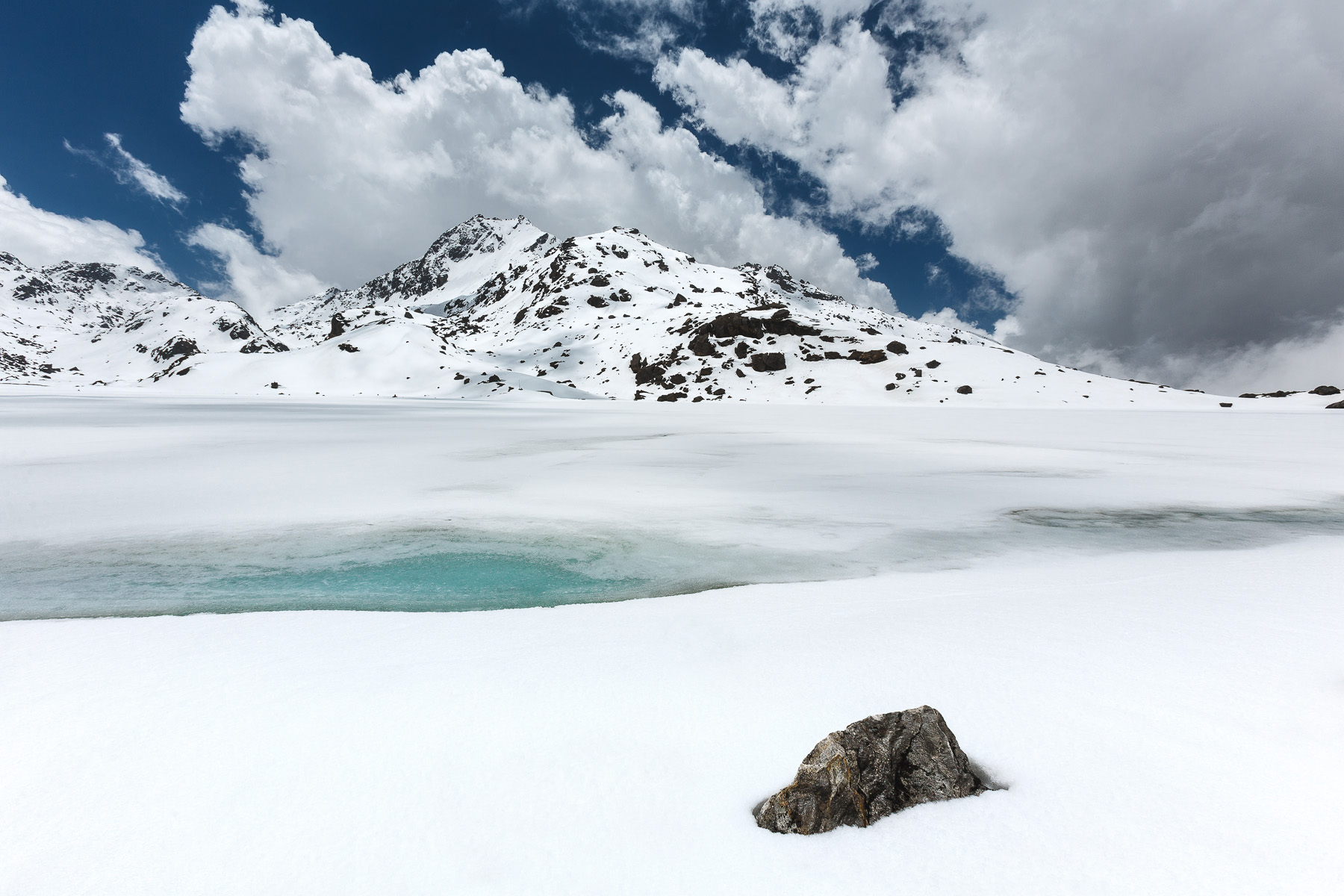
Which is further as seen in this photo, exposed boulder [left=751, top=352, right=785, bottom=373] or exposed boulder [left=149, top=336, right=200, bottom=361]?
exposed boulder [left=149, top=336, right=200, bottom=361]

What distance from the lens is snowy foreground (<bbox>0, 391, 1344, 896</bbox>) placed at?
86.4 inches

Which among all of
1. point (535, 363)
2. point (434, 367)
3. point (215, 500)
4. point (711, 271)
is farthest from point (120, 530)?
point (711, 271)

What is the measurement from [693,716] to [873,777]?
105cm

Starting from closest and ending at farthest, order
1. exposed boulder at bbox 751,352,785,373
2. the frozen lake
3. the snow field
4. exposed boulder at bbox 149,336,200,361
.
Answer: the snow field
the frozen lake
exposed boulder at bbox 751,352,785,373
exposed boulder at bbox 149,336,200,361

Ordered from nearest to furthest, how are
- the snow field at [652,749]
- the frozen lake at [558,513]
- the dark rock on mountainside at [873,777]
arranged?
the snow field at [652,749] < the dark rock on mountainside at [873,777] < the frozen lake at [558,513]

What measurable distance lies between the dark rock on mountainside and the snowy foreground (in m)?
0.08

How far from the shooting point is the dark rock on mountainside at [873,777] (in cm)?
236

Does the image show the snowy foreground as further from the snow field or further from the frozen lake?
the frozen lake

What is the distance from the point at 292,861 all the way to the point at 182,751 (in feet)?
3.96

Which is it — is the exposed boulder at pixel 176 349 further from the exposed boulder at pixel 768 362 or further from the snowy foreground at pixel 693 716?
the snowy foreground at pixel 693 716

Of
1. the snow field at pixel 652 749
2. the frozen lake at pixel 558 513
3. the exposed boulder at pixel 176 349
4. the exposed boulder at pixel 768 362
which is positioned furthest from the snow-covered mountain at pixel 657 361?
the snow field at pixel 652 749

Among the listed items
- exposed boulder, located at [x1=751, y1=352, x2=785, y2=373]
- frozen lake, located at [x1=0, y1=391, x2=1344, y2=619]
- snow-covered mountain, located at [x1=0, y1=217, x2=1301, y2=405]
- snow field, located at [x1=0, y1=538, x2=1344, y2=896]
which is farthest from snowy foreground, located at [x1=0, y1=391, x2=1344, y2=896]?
exposed boulder, located at [x1=751, y1=352, x2=785, y2=373]

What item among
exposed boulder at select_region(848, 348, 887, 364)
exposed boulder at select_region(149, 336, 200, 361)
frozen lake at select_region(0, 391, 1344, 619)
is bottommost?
frozen lake at select_region(0, 391, 1344, 619)

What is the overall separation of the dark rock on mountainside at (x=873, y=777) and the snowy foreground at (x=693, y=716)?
0.26 ft
